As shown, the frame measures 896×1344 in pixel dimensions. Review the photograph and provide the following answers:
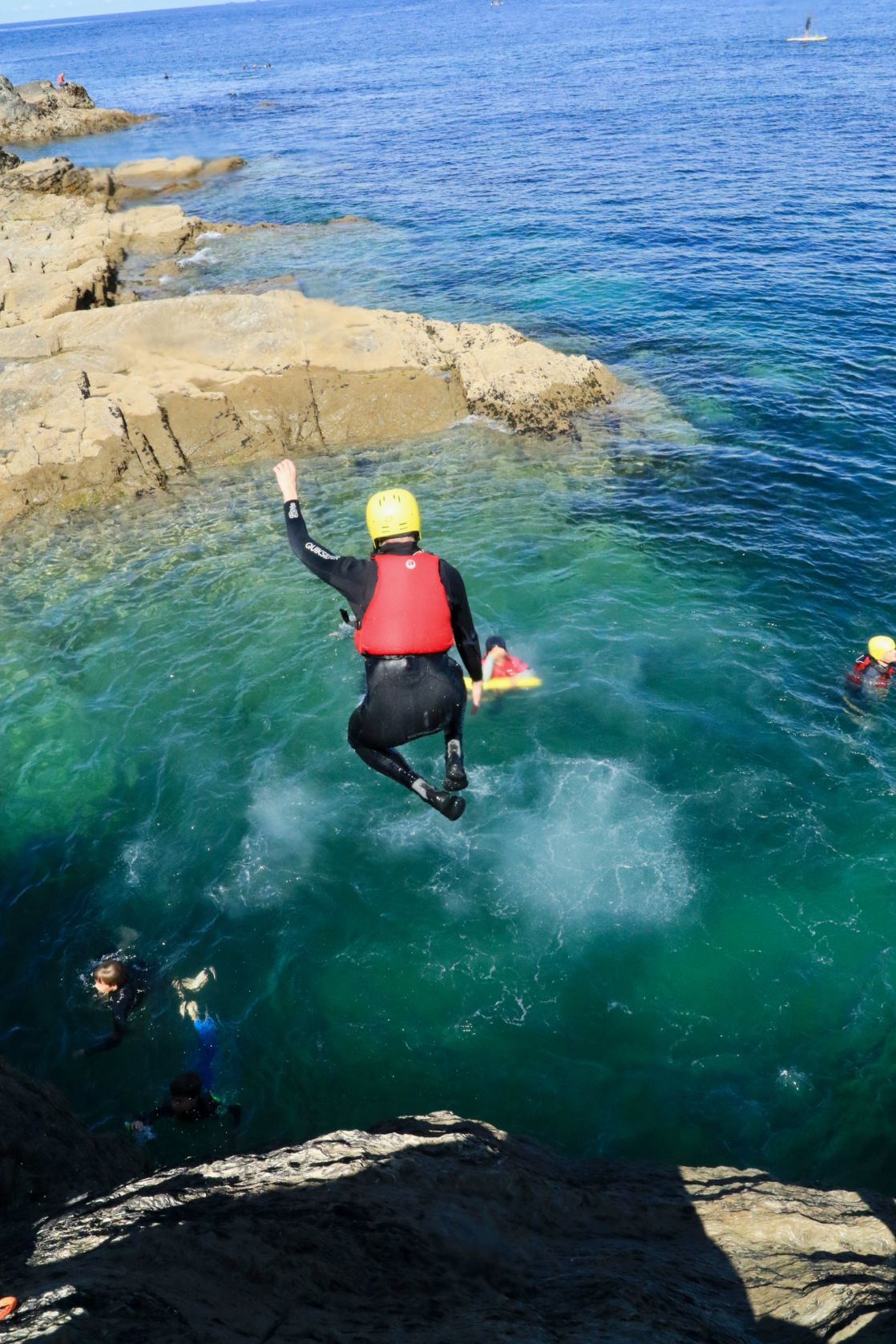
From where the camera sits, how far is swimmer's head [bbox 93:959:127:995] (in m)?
9.98

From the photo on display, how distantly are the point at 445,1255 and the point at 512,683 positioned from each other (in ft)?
32.8

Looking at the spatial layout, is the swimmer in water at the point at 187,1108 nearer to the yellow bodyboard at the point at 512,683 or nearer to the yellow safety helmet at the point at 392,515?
the yellow safety helmet at the point at 392,515

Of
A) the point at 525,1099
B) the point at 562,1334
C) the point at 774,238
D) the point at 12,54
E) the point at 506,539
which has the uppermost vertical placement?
the point at 12,54

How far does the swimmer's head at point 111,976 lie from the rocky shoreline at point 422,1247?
2.18 m

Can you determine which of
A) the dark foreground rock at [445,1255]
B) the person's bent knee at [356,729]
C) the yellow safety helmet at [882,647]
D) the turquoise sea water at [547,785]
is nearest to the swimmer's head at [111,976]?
the turquoise sea water at [547,785]

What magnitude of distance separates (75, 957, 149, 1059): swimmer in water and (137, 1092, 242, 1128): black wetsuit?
1.12m

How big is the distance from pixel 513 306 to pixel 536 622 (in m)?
21.4

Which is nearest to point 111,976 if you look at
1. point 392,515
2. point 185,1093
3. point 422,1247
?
point 185,1093

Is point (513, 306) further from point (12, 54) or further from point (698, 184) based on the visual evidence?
point (12, 54)

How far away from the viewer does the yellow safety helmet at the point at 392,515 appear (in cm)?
592

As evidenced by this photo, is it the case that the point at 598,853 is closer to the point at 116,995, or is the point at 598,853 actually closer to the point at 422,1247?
the point at 116,995

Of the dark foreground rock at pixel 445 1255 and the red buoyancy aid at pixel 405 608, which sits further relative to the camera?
the red buoyancy aid at pixel 405 608

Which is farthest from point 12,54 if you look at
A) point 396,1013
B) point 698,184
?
point 396,1013

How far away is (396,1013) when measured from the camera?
10070 millimetres
